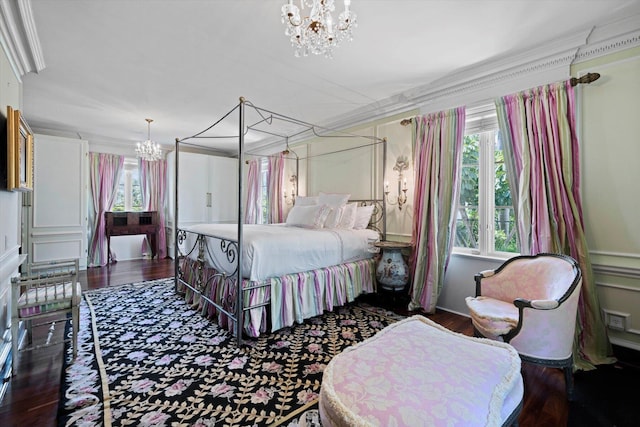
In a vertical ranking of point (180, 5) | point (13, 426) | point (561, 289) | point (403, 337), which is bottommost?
point (13, 426)

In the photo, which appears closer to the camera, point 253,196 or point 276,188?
point 276,188

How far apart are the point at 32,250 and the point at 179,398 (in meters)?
4.72

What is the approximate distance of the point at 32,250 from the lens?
450 cm

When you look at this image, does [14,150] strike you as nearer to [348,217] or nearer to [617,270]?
[348,217]

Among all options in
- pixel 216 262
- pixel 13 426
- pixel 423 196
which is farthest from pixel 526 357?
pixel 13 426

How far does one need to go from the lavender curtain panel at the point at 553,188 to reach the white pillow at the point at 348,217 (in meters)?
1.75

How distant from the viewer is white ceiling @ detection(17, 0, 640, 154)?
79.7 inches

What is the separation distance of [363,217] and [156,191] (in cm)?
493

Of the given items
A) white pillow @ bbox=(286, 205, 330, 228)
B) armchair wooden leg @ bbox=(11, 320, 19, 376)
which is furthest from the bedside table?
armchair wooden leg @ bbox=(11, 320, 19, 376)

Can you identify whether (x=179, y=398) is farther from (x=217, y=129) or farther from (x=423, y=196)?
(x=217, y=129)

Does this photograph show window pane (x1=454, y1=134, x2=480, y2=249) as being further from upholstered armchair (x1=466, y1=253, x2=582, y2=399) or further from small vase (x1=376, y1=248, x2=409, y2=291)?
upholstered armchair (x1=466, y1=253, x2=582, y2=399)

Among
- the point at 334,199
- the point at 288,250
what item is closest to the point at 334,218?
the point at 334,199

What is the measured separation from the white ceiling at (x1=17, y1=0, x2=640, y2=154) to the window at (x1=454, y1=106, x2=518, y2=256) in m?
0.68

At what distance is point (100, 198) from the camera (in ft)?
18.3
